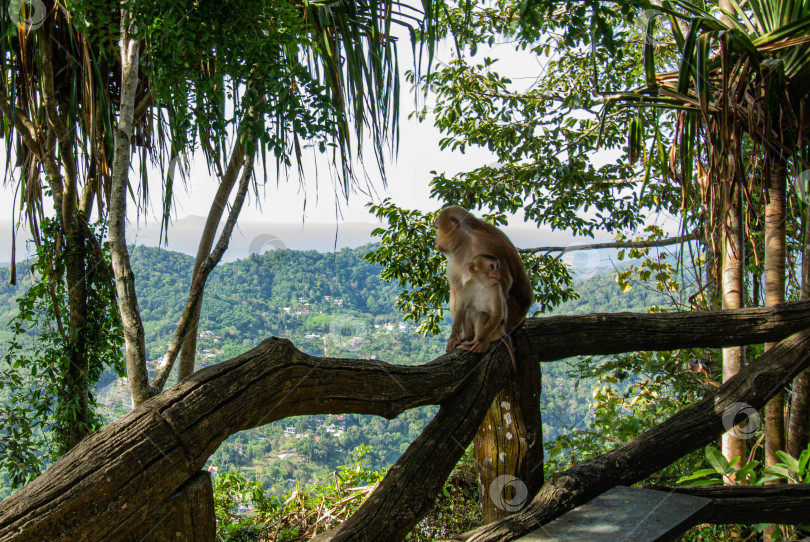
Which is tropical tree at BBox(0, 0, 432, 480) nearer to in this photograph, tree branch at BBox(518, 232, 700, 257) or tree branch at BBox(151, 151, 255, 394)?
tree branch at BBox(151, 151, 255, 394)

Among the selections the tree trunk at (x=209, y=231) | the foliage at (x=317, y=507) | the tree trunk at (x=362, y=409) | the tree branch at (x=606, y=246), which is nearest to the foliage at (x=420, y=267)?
the tree branch at (x=606, y=246)

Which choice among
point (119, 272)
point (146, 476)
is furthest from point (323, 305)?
point (146, 476)

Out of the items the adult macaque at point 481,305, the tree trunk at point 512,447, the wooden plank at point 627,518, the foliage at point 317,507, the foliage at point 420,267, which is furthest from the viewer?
the foliage at point 420,267

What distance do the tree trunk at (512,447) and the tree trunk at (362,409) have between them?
0.27 feet

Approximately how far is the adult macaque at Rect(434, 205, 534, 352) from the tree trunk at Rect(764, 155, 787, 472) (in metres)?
1.14

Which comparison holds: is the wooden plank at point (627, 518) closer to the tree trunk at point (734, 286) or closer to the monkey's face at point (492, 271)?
the monkey's face at point (492, 271)

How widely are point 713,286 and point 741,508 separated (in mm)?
2075

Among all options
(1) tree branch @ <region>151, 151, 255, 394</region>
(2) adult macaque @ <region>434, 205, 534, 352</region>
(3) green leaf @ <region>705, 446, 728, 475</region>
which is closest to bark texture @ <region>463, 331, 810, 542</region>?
(3) green leaf @ <region>705, 446, 728, 475</region>

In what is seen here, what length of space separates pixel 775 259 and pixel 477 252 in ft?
4.46

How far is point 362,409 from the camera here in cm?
133

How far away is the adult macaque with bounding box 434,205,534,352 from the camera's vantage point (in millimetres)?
2121

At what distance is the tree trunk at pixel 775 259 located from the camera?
252cm

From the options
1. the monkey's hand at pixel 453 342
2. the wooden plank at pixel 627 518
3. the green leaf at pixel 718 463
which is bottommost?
the green leaf at pixel 718 463

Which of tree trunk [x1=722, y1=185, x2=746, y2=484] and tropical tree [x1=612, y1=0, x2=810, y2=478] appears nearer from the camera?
tropical tree [x1=612, y1=0, x2=810, y2=478]
